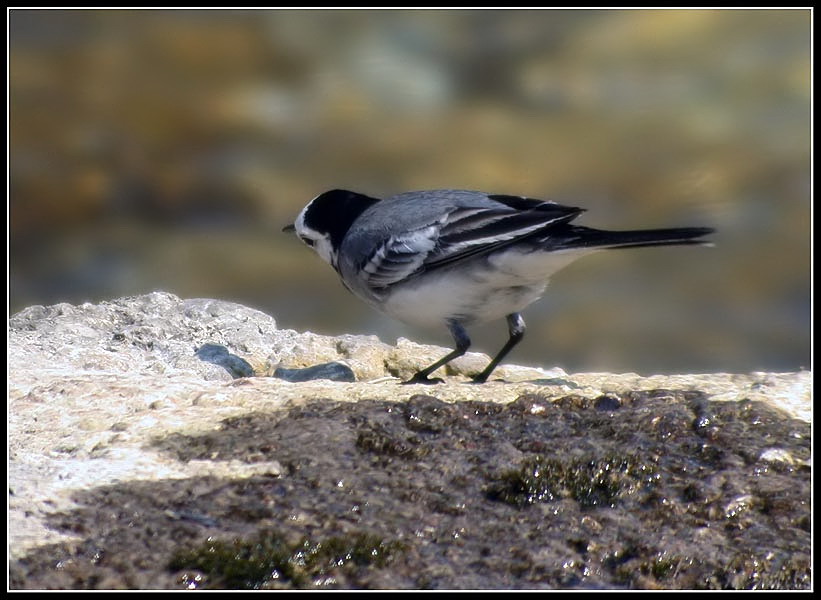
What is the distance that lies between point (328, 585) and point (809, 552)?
5.54 feet

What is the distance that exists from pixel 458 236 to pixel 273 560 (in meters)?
3.45

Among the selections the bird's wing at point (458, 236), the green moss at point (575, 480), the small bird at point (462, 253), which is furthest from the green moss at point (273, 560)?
the bird's wing at point (458, 236)

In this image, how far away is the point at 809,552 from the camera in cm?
427

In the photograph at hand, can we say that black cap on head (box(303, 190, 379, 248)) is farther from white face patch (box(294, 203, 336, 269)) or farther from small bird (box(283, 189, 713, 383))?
small bird (box(283, 189, 713, 383))

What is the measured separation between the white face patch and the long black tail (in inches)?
83.0

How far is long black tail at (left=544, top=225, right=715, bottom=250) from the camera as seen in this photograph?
626 cm

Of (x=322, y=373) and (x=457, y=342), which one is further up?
(x=457, y=342)

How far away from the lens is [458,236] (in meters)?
7.20

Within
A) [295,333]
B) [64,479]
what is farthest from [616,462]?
[295,333]

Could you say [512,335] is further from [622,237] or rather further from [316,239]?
[316,239]

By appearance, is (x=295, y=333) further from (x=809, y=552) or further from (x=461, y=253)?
(x=809, y=552)

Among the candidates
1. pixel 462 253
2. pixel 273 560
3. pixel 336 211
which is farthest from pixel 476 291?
pixel 273 560

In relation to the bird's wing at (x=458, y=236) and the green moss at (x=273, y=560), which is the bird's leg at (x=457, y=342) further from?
the green moss at (x=273, y=560)

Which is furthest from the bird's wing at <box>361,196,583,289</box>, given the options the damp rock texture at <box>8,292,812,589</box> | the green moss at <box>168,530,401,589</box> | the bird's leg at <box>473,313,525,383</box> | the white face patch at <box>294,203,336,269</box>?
the green moss at <box>168,530,401,589</box>
